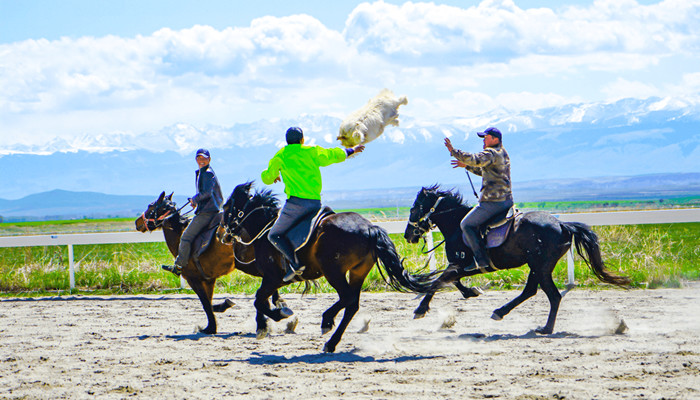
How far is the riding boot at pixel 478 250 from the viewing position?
9164 mm

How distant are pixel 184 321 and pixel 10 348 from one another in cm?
252

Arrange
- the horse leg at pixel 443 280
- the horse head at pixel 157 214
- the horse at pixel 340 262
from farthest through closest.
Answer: the horse head at pixel 157 214 < the horse leg at pixel 443 280 < the horse at pixel 340 262

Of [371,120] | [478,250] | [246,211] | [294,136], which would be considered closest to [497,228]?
[478,250]

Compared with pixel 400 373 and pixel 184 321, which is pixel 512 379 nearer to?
pixel 400 373

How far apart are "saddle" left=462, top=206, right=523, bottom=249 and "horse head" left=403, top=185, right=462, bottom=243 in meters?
0.84

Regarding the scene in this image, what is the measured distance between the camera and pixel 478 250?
30.1 ft

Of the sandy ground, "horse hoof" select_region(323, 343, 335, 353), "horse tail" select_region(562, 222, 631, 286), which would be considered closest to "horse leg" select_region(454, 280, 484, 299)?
the sandy ground

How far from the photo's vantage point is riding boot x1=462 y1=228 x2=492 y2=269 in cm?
916

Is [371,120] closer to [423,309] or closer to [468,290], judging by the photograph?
[423,309]

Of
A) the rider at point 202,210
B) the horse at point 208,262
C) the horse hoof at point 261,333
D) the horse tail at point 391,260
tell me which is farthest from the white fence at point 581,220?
the horse hoof at point 261,333

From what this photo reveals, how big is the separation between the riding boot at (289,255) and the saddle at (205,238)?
1.69 metres

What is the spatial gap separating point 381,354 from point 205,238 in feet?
10.5

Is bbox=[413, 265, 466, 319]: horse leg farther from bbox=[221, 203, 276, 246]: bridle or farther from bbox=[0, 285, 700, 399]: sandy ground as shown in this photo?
bbox=[221, 203, 276, 246]: bridle

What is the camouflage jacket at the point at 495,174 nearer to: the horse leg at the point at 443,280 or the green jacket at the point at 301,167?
the horse leg at the point at 443,280
